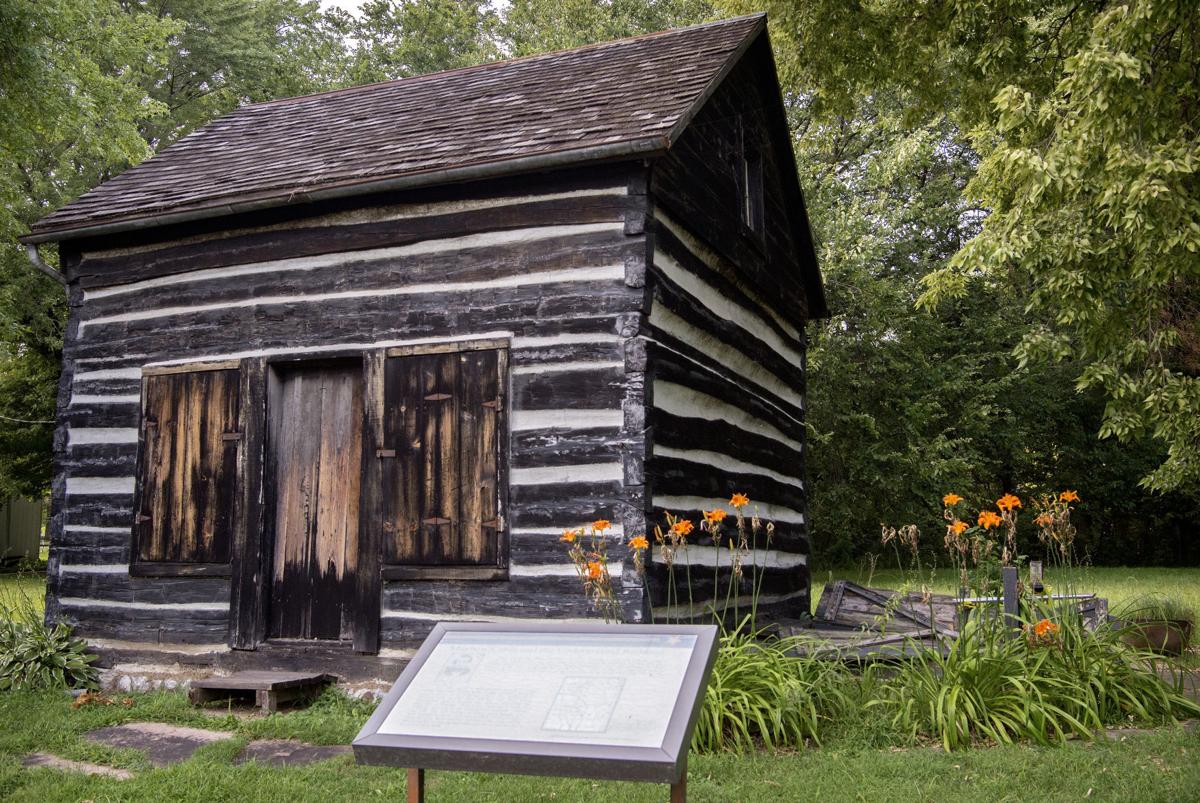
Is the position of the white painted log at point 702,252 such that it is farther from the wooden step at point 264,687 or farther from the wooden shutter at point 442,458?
the wooden step at point 264,687

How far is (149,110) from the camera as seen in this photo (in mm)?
15750

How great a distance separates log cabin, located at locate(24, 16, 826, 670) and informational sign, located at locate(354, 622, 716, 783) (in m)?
3.00

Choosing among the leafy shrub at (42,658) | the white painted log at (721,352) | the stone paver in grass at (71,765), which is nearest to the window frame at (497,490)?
the white painted log at (721,352)

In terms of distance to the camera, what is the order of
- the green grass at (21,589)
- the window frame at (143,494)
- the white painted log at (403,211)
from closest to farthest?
the white painted log at (403,211)
the window frame at (143,494)
the green grass at (21,589)

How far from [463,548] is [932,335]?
15.6 m

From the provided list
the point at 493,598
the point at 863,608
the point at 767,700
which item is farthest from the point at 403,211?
the point at 863,608

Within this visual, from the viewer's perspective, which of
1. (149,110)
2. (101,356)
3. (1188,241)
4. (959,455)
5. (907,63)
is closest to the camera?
(1188,241)

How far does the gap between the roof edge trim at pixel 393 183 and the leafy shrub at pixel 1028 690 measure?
365cm

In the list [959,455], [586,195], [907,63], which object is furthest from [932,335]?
[586,195]

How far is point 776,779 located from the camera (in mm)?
4715

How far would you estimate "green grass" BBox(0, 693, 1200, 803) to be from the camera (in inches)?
174

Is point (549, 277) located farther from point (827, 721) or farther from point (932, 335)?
point (932, 335)

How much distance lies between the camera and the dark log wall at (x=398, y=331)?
263 inches

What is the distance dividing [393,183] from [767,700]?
14.2 ft
